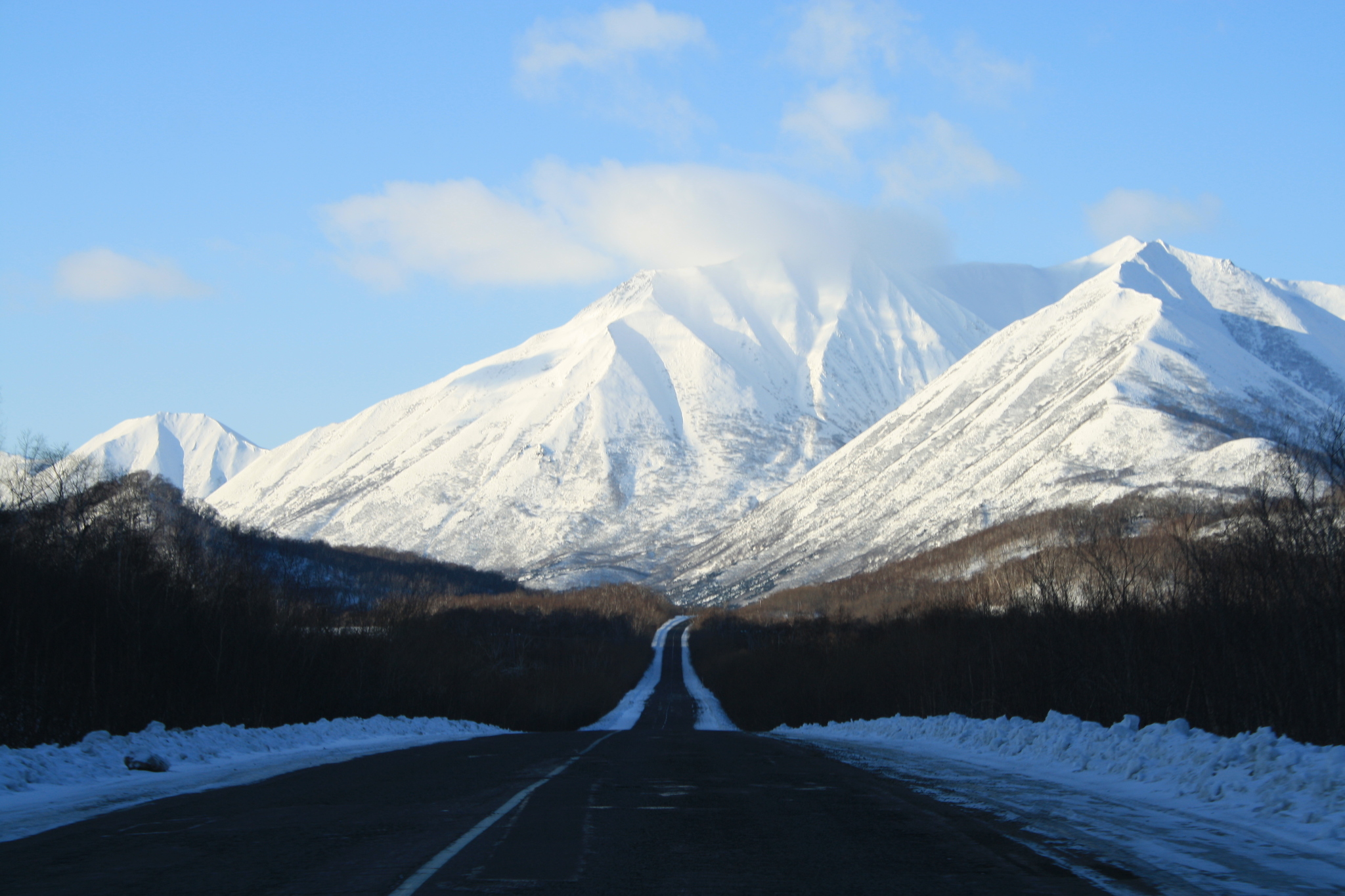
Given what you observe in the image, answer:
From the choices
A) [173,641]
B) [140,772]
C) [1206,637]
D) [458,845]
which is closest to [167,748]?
[140,772]

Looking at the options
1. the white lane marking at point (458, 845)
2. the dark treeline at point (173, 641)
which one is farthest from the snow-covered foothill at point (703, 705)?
the white lane marking at point (458, 845)

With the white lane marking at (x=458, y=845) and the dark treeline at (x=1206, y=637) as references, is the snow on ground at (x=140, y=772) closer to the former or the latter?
the white lane marking at (x=458, y=845)

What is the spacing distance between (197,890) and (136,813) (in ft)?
17.9

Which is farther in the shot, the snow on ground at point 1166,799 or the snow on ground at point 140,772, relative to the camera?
the snow on ground at point 140,772

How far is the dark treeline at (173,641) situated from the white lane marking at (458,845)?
12.8 meters

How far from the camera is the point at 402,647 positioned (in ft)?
207

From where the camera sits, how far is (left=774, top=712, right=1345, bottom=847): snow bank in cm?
1173

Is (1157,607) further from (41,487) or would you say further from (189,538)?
(41,487)

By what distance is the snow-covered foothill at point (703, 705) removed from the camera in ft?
300

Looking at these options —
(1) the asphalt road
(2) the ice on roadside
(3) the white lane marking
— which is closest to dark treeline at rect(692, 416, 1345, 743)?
(1) the asphalt road

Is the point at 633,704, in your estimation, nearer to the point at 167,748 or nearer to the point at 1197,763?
the point at 167,748

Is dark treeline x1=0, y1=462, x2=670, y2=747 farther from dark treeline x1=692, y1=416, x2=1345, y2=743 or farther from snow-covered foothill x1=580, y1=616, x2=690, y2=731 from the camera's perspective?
dark treeline x1=692, y1=416, x2=1345, y2=743

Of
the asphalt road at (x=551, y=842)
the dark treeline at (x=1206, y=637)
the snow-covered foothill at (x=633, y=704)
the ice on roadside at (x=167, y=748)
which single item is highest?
the dark treeline at (x=1206, y=637)

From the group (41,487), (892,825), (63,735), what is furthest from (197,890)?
(41,487)
